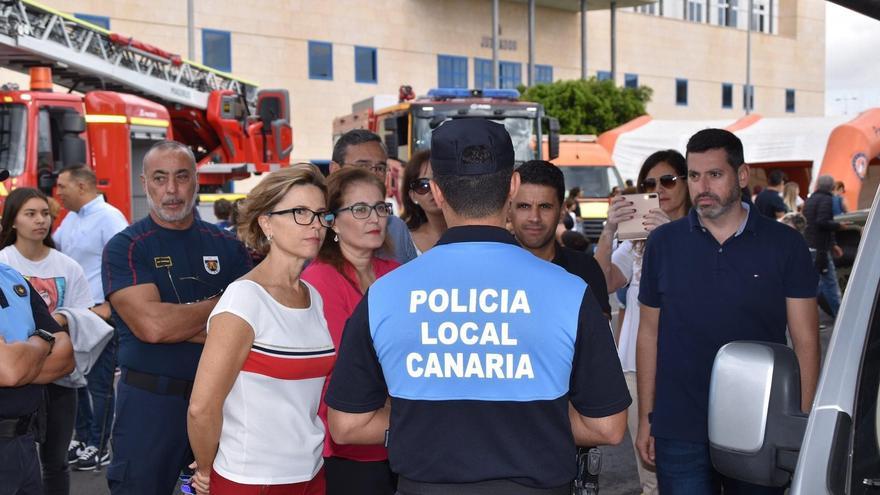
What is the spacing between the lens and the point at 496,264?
7.34ft

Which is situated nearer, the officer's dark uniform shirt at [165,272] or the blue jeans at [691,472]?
the blue jeans at [691,472]

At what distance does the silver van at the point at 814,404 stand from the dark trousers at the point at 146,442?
247cm

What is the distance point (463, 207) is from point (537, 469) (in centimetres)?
65

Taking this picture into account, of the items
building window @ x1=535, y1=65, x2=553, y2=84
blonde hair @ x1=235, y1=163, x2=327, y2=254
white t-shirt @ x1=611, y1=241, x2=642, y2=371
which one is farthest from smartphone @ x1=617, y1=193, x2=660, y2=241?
building window @ x1=535, y1=65, x2=553, y2=84

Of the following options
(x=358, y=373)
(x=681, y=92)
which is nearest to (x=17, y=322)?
(x=358, y=373)

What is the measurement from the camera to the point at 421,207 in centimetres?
470

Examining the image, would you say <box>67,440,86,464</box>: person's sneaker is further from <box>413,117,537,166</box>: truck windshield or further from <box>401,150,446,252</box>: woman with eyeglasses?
<box>413,117,537,166</box>: truck windshield

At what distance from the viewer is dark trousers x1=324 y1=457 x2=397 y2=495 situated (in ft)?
10.9

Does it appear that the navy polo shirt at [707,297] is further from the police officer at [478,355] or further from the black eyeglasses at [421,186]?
the police officer at [478,355]

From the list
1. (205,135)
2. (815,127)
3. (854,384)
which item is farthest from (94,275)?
(815,127)

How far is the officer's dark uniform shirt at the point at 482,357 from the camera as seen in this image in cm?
218

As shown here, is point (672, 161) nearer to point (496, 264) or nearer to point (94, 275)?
point (496, 264)

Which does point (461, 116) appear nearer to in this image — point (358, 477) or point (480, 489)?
point (358, 477)

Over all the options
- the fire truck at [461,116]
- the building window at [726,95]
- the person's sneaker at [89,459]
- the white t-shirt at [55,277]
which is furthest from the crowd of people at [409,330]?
the building window at [726,95]
